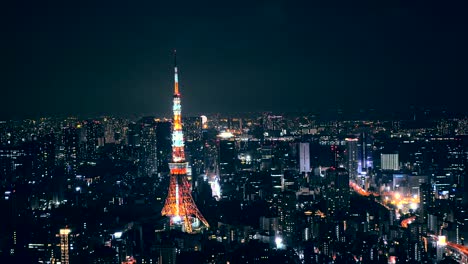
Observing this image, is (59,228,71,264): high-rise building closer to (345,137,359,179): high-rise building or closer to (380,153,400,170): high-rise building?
(345,137,359,179): high-rise building

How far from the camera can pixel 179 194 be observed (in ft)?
34.8

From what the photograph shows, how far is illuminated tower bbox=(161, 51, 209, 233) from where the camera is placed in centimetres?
966

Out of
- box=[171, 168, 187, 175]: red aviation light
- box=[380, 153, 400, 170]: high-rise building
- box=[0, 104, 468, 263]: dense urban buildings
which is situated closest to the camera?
box=[0, 104, 468, 263]: dense urban buildings

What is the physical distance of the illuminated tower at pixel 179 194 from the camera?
966cm

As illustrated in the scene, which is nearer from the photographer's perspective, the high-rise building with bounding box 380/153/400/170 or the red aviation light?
the red aviation light

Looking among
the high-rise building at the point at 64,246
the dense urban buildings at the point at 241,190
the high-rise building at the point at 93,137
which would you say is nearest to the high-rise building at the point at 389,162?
the dense urban buildings at the point at 241,190

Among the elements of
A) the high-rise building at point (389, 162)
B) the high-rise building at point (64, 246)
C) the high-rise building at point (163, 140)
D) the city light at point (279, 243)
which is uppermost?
the high-rise building at point (163, 140)

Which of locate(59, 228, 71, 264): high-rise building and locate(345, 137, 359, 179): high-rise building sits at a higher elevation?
locate(345, 137, 359, 179): high-rise building

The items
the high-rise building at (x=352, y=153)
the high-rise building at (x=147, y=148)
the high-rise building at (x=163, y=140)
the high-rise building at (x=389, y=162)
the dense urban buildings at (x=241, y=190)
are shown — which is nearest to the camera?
the dense urban buildings at (x=241, y=190)

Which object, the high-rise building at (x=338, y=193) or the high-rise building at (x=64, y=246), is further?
the high-rise building at (x=338, y=193)

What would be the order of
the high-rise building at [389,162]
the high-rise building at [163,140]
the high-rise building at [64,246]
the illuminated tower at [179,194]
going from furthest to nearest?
1. the high-rise building at [163,140]
2. the high-rise building at [389,162]
3. the illuminated tower at [179,194]
4. the high-rise building at [64,246]

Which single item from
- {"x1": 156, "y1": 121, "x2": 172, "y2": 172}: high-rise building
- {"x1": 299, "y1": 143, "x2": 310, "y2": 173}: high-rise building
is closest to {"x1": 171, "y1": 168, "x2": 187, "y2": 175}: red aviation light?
{"x1": 156, "y1": 121, "x2": 172, "y2": 172}: high-rise building

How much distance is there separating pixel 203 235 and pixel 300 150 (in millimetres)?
5954

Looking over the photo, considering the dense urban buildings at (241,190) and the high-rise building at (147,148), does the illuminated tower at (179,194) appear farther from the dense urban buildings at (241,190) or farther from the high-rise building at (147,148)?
the high-rise building at (147,148)
